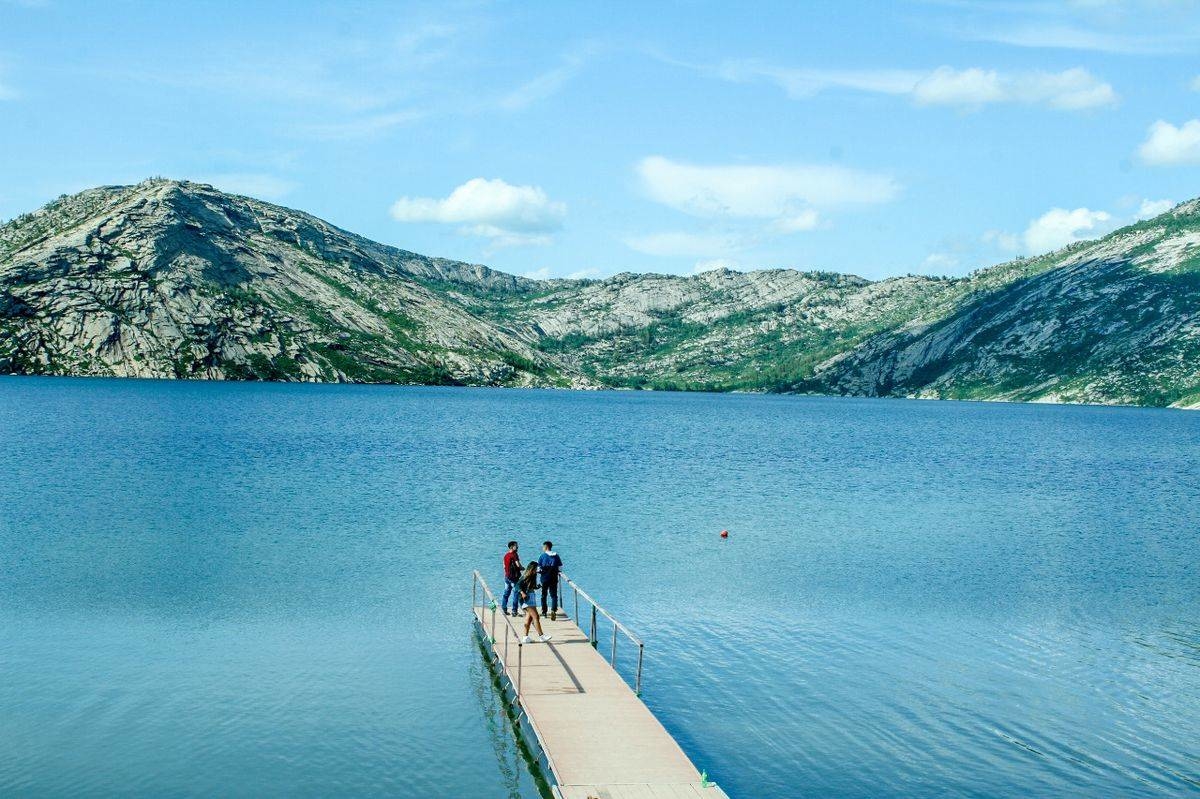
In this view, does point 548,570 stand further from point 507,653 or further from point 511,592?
point 507,653

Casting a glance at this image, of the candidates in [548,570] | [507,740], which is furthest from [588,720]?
[548,570]

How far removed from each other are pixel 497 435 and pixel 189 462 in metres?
59.5

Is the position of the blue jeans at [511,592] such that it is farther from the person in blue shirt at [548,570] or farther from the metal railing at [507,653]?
the person in blue shirt at [548,570]

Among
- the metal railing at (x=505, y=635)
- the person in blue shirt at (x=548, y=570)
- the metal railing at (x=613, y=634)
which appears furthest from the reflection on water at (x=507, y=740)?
the person in blue shirt at (x=548, y=570)

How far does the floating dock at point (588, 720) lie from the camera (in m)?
24.0

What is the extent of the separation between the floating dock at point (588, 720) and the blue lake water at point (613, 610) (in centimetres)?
128

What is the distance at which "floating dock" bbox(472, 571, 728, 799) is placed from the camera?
24.0 metres

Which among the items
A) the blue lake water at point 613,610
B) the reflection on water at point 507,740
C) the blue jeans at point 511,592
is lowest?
the reflection on water at point 507,740

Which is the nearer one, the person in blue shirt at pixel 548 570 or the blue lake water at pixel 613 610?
the blue lake water at pixel 613 610

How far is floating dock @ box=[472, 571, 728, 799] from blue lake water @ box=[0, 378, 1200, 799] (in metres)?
1.28

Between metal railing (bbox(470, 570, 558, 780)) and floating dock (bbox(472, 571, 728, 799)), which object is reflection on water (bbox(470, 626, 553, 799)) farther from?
metal railing (bbox(470, 570, 558, 780))

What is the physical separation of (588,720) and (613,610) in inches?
616

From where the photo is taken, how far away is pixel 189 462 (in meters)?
92.8

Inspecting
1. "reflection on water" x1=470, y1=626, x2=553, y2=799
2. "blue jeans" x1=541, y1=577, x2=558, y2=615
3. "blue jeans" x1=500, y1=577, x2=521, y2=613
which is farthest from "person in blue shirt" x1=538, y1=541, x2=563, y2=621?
"reflection on water" x1=470, y1=626, x2=553, y2=799
